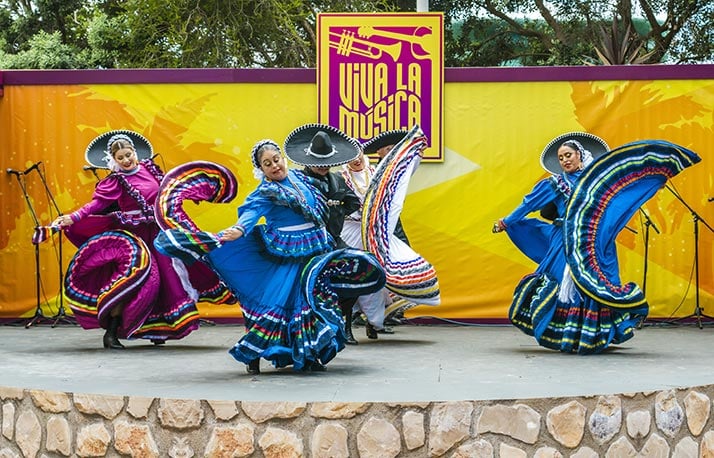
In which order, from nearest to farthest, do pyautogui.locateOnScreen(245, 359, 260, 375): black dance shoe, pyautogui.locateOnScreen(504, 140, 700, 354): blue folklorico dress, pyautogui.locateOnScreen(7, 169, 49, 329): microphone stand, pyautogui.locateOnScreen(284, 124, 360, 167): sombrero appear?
1. pyautogui.locateOnScreen(245, 359, 260, 375): black dance shoe
2. pyautogui.locateOnScreen(284, 124, 360, 167): sombrero
3. pyautogui.locateOnScreen(504, 140, 700, 354): blue folklorico dress
4. pyautogui.locateOnScreen(7, 169, 49, 329): microphone stand

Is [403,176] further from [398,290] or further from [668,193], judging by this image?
[668,193]

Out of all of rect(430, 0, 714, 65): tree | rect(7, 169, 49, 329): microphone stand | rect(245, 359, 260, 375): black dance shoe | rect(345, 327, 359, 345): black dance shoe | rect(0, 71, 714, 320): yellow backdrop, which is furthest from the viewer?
rect(430, 0, 714, 65): tree

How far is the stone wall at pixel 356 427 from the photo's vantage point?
205 inches

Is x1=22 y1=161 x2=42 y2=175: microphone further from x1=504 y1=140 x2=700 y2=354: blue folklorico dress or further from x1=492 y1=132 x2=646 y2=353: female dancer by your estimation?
x1=504 y1=140 x2=700 y2=354: blue folklorico dress

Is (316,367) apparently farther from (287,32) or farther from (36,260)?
(287,32)

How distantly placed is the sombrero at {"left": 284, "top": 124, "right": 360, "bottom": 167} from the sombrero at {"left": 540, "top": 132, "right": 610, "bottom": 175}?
5.55 feet

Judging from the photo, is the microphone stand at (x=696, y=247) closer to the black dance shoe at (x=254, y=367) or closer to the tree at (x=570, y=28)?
the black dance shoe at (x=254, y=367)

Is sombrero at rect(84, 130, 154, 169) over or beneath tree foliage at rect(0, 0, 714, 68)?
beneath

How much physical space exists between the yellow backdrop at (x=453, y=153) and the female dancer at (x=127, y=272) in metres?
1.88

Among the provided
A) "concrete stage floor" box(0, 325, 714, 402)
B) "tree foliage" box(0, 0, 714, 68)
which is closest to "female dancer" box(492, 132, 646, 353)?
"concrete stage floor" box(0, 325, 714, 402)

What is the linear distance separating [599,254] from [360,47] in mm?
3192

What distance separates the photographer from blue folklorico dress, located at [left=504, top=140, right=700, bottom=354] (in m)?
7.36

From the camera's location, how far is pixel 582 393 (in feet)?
17.9

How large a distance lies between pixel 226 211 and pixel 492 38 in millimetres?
11920
